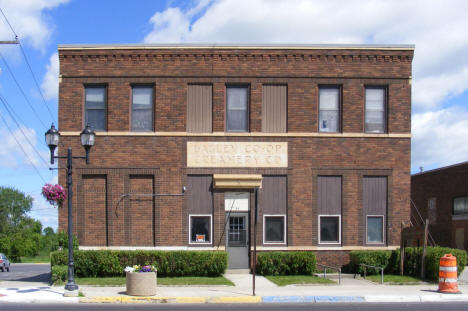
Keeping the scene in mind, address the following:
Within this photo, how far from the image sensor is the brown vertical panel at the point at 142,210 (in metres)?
22.3

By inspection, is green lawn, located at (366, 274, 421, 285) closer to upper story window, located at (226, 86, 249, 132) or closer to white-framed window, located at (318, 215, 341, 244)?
white-framed window, located at (318, 215, 341, 244)

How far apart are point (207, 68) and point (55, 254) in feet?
29.2

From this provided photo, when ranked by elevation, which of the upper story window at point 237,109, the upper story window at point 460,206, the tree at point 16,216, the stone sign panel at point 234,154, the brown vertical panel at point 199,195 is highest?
the upper story window at point 237,109

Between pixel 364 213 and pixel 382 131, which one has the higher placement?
pixel 382 131

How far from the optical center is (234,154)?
73.6 feet

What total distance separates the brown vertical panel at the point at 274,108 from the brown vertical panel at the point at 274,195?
191cm

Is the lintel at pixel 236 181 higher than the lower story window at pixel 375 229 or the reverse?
higher

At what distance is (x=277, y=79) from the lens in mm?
22734

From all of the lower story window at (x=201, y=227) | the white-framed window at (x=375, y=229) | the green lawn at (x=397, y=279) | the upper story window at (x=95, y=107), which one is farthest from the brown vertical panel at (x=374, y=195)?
the upper story window at (x=95, y=107)

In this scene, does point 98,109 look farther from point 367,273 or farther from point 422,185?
point 422,185

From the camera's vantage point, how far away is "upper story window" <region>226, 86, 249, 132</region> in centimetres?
2283

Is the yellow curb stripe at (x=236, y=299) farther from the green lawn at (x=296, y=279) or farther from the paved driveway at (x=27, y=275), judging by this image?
the paved driveway at (x=27, y=275)

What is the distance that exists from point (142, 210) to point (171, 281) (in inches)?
161

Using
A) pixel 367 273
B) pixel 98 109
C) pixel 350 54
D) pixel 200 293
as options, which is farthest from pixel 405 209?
pixel 98 109
